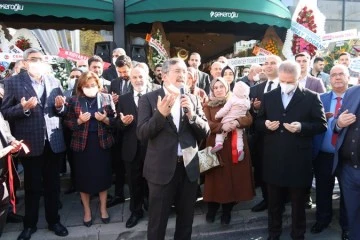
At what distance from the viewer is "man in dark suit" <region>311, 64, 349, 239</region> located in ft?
12.1

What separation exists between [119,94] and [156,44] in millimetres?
3302

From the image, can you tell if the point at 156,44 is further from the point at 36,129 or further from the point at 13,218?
the point at 13,218

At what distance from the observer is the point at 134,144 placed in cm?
407

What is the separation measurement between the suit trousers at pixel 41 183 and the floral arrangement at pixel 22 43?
15.6 ft

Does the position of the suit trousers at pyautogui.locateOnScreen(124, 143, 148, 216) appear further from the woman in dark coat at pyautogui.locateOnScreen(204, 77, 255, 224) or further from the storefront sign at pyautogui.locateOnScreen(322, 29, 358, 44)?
the storefront sign at pyautogui.locateOnScreen(322, 29, 358, 44)

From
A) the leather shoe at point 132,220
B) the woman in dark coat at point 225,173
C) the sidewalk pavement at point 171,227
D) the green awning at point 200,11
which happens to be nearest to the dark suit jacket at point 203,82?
the woman in dark coat at point 225,173

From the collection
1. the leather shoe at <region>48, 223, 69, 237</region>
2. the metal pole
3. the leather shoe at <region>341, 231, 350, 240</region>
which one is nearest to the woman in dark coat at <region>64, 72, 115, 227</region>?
the leather shoe at <region>48, 223, 69, 237</region>

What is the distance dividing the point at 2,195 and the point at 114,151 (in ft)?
6.14

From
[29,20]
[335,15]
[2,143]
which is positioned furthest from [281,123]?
[335,15]

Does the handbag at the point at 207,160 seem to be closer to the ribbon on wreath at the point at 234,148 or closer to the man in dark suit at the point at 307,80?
the ribbon on wreath at the point at 234,148

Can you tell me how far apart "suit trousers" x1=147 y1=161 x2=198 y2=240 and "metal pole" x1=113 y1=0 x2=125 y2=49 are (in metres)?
5.08

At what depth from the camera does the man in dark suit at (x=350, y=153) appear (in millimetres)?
3037

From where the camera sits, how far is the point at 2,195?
2.91 metres

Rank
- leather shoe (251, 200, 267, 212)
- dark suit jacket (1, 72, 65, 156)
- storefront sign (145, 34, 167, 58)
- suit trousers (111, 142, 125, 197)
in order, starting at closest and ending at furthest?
dark suit jacket (1, 72, 65, 156), leather shoe (251, 200, 267, 212), suit trousers (111, 142, 125, 197), storefront sign (145, 34, 167, 58)
